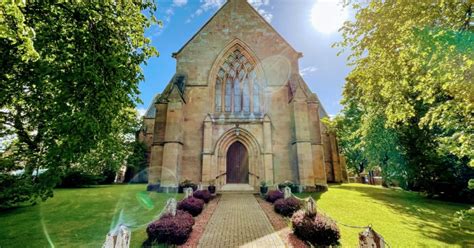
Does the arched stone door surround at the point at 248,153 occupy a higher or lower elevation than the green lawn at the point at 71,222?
higher

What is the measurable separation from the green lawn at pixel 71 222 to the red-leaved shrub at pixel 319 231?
479cm

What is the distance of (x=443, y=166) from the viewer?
13.8 meters

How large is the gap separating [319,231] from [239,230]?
2.79 meters

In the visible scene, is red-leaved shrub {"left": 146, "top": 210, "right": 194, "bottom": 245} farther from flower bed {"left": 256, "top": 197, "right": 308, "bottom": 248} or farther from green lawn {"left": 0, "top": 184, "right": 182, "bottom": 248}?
flower bed {"left": 256, "top": 197, "right": 308, "bottom": 248}

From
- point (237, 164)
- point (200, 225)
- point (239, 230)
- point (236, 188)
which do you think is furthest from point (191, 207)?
point (237, 164)

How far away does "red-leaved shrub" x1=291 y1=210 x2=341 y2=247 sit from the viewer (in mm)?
5898

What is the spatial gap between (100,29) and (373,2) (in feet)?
27.6

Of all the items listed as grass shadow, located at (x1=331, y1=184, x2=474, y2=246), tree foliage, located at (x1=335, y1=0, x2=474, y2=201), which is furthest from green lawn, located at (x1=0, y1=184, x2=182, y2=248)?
grass shadow, located at (x1=331, y1=184, x2=474, y2=246)

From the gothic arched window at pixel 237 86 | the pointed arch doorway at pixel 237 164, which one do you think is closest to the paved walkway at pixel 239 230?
the pointed arch doorway at pixel 237 164

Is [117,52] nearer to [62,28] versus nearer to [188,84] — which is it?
[62,28]

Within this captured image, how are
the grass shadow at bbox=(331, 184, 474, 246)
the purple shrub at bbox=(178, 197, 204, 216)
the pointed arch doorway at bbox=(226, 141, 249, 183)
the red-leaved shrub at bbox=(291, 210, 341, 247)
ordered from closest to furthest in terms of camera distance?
1. the red-leaved shrub at bbox=(291, 210, 341, 247)
2. the grass shadow at bbox=(331, 184, 474, 246)
3. the purple shrub at bbox=(178, 197, 204, 216)
4. the pointed arch doorway at bbox=(226, 141, 249, 183)

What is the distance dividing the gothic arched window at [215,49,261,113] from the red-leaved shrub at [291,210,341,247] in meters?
12.1

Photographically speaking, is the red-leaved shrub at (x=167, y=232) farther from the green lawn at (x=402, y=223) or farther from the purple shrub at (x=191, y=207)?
the green lawn at (x=402, y=223)

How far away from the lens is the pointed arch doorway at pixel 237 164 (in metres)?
17.0
